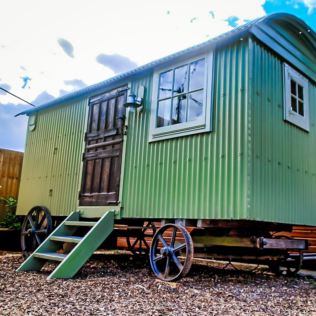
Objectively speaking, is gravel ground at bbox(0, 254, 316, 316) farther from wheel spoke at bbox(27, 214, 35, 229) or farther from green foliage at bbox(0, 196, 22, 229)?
green foliage at bbox(0, 196, 22, 229)

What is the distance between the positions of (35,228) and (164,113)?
3.24m

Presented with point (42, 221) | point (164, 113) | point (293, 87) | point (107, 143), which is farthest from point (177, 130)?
point (42, 221)

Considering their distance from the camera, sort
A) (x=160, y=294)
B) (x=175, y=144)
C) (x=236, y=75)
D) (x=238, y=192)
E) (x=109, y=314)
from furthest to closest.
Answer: (x=175, y=144) < (x=236, y=75) < (x=238, y=192) < (x=160, y=294) < (x=109, y=314)

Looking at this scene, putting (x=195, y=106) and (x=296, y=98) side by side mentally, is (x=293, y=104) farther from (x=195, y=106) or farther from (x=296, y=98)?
(x=195, y=106)

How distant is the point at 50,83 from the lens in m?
13.5

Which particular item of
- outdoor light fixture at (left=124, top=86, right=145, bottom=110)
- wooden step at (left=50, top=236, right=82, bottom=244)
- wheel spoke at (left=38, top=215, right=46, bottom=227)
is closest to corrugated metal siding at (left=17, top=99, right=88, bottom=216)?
wheel spoke at (left=38, top=215, right=46, bottom=227)

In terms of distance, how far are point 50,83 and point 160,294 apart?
11387mm

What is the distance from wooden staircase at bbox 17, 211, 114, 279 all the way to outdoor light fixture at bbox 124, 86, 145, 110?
1.64 m

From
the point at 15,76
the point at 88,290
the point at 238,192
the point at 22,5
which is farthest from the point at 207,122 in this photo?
the point at 15,76

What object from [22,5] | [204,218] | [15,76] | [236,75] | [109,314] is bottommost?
[109,314]

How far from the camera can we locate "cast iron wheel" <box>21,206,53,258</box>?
6.42 metres

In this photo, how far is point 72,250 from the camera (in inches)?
179

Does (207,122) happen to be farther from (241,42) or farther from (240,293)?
(240,293)

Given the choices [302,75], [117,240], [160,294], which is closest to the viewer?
[160,294]
